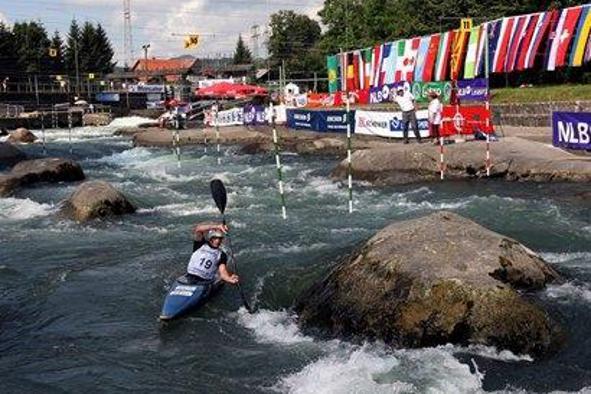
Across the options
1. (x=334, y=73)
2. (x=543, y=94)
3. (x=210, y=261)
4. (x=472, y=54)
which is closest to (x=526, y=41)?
(x=543, y=94)

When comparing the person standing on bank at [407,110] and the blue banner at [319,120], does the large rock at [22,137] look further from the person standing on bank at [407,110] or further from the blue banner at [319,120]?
the person standing on bank at [407,110]

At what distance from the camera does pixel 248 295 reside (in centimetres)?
1040

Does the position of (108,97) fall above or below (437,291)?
above

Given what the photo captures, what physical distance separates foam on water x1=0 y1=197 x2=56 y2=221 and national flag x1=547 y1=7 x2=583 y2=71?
68.1 feet

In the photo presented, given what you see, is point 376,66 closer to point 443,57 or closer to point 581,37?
point 443,57

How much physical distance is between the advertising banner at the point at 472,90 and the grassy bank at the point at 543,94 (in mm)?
1055

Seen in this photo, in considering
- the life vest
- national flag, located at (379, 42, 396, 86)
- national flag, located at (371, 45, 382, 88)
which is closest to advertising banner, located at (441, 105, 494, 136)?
the life vest

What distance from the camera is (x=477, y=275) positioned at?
7.94m

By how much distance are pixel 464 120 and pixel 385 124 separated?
409 centimetres

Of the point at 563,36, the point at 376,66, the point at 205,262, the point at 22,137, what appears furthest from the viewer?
the point at 22,137

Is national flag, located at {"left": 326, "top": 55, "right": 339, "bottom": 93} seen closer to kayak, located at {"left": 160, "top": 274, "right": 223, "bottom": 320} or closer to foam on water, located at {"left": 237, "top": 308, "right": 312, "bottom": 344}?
kayak, located at {"left": 160, "top": 274, "right": 223, "bottom": 320}

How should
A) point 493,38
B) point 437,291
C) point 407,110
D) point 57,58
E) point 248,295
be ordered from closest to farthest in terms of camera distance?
point 437,291, point 248,295, point 407,110, point 493,38, point 57,58

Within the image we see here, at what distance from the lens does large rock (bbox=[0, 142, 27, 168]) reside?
95.2ft

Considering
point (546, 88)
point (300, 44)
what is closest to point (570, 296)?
point (546, 88)
